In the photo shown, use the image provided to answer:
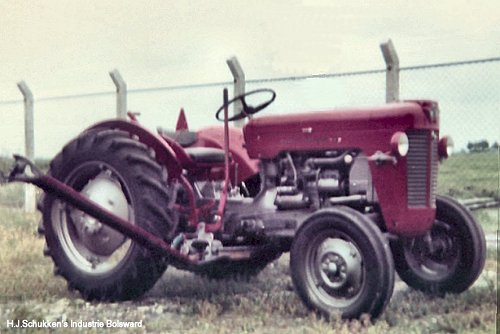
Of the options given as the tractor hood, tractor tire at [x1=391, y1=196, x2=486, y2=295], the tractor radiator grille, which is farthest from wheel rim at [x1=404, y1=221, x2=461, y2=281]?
the tractor hood

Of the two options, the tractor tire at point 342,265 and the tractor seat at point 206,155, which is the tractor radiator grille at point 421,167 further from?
the tractor seat at point 206,155

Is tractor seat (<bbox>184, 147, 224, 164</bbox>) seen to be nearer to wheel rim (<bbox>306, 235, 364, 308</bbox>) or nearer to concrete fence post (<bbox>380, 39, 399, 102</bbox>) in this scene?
wheel rim (<bbox>306, 235, 364, 308</bbox>)

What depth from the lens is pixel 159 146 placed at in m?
4.36

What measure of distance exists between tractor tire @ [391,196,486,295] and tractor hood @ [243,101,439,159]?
1.71 feet

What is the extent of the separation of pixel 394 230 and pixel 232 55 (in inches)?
93.8

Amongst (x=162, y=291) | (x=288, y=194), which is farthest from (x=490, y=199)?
(x=162, y=291)

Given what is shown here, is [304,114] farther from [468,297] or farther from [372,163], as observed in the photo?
[468,297]

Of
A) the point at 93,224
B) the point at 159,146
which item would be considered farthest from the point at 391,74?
the point at 93,224

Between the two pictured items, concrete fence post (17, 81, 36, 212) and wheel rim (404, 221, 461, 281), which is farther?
concrete fence post (17, 81, 36, 212)

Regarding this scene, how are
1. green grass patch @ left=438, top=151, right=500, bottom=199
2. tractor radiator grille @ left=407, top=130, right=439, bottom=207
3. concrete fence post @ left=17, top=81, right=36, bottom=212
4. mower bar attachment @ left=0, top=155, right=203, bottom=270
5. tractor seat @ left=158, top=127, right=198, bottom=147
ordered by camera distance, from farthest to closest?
concrete fence post @ left=17, top=81, right=36, bottom=212 → green grass patch @ left=438, top=151, right=500, bottom=199 → tractor seat @ left=158, top=127, right=198, bottom=147 → mower bar attachment @ left=0, top=155, right=203, bottom=270 → tractor radiator grille @ left=407, top=130, right=439, bottom=207

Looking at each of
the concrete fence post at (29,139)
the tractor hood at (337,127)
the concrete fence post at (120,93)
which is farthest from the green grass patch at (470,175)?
the concrete fence post at (29,139)

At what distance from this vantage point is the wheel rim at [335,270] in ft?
12.2

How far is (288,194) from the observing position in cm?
424

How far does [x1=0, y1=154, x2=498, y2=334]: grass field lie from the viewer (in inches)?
147
